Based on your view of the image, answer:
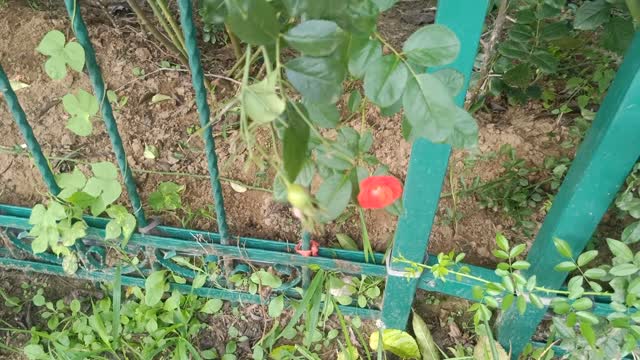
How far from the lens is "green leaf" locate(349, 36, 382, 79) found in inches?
31.3

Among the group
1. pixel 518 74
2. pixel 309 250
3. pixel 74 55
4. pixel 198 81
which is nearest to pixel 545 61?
pixel 518 74

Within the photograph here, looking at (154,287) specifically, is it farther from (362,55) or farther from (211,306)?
(362,55)

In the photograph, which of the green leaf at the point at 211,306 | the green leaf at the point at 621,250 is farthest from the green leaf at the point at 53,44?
the green leaf at the point at 621,250

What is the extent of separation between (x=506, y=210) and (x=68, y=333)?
1336 millimetres

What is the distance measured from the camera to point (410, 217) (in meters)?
1.27

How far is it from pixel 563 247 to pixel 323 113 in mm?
646

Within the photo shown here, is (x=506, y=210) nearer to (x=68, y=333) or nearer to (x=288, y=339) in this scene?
(x=288, y=339)

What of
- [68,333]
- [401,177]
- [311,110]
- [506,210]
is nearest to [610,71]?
[506,210]

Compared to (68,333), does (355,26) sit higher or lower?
higher

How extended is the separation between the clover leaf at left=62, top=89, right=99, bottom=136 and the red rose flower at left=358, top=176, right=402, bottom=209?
28.5 inches

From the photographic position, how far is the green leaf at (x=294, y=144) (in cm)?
69

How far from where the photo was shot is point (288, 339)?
1734 millimetres

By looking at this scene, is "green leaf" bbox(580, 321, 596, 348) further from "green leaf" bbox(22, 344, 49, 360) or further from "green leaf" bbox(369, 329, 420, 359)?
"green leaf" bbox(22, 344, 49, 360)

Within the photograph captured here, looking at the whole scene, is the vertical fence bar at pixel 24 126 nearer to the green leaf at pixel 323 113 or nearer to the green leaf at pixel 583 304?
the green leaf at pixel 323 113
